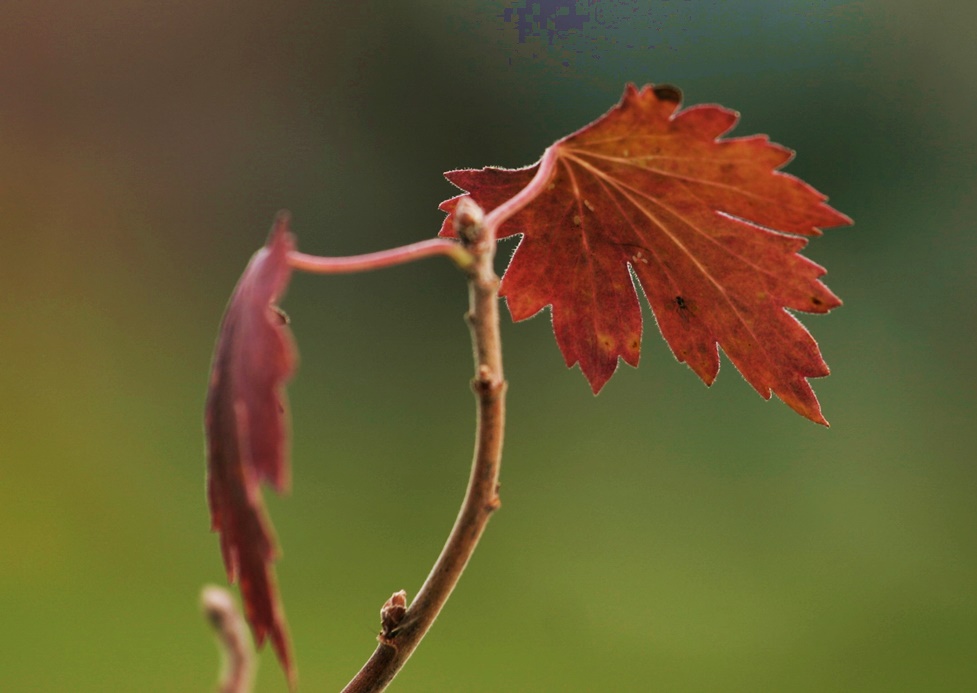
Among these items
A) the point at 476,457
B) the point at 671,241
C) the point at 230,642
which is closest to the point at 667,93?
the point at 671,241

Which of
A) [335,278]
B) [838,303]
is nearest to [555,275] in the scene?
[838,303]

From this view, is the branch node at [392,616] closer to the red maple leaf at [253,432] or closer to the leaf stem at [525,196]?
the red maple leaf at [253,432]

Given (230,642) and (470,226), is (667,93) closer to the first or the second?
(470,226)

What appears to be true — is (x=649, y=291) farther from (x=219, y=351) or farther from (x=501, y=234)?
(x=219, y=351)

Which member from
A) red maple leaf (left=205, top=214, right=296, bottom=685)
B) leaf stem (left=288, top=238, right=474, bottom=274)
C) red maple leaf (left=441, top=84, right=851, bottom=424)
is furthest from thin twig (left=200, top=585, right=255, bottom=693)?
red maple leaf (left=441, top=84, right=851, bottom=424)

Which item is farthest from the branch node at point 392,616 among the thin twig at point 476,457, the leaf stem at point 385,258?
the leaf stem at point 385,258

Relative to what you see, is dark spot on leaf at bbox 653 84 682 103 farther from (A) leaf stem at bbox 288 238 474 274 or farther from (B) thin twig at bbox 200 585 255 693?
(B) thin twig at bbox 200 585 255 693
